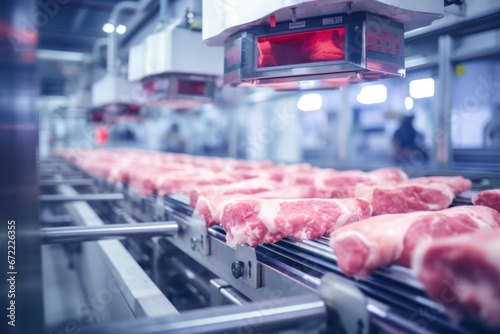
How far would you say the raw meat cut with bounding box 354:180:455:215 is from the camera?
5.83 ft

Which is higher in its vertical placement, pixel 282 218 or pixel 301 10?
pixel 301 10

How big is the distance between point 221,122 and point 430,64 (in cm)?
846

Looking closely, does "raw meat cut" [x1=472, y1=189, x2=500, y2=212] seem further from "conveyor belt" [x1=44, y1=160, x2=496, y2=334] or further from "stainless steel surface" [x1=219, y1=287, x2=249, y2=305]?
"stainless steel surface" [x1=219, y1=287, x2=249, y2=305]

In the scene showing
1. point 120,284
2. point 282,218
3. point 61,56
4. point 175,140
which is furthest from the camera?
point 175,140

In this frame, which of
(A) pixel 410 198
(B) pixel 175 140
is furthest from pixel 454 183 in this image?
(B) pixel 175 140

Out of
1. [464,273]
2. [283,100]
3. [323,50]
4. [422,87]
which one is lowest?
[464,273]

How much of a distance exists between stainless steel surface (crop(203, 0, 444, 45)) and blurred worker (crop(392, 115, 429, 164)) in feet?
15.5

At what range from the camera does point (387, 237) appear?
1099 mm

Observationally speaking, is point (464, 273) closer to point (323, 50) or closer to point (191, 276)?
point (323, 50)

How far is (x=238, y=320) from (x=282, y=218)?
544 millimetres

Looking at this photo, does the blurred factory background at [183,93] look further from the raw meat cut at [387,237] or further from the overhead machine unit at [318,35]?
the raw meat cut at [387,237]

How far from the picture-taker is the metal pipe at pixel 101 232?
1724 mm

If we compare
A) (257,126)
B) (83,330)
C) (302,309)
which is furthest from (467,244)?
(257,126)

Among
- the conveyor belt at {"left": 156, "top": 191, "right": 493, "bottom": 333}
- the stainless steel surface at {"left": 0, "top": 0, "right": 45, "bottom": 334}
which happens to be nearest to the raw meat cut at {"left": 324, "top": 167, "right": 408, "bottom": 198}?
the conveyor belt at {"left": 156, "top": 191, "right": 493, "bottom": 333}
